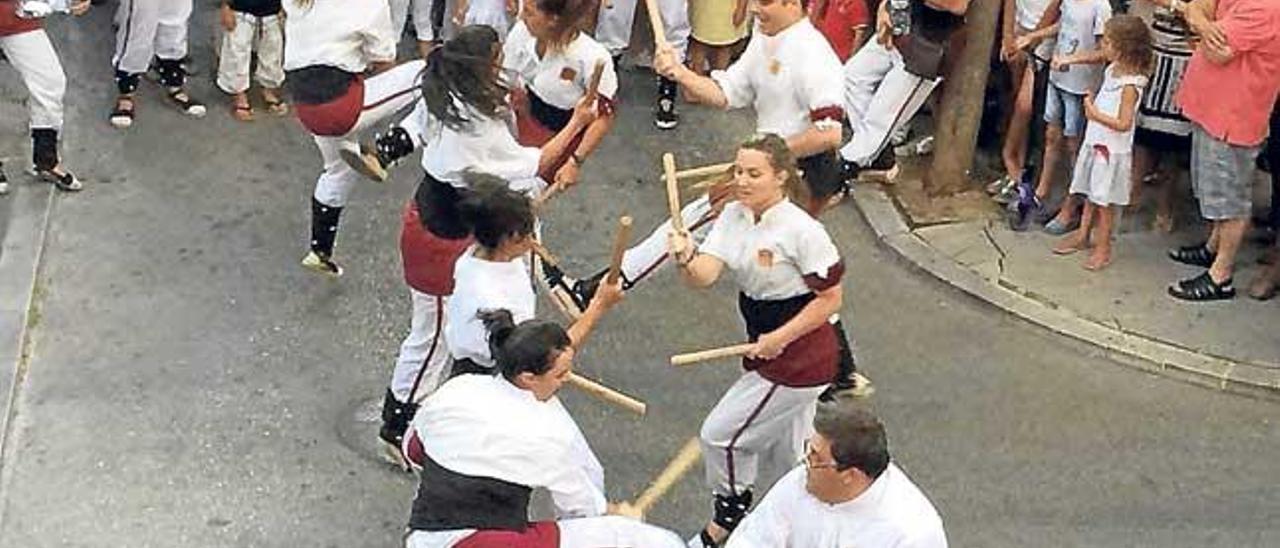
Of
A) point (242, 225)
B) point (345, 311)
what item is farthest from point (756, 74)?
point (242, 225)

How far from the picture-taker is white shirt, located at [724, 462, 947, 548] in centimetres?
540

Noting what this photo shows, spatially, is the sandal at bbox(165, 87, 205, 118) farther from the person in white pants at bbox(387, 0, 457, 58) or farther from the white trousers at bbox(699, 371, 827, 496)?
the white trousers at bbox(699, 371, 827, 496)

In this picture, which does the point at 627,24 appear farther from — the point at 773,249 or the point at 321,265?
the point at 773,249

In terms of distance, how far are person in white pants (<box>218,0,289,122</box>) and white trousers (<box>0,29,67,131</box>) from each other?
110 centimetres

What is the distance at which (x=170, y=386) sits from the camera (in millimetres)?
8016

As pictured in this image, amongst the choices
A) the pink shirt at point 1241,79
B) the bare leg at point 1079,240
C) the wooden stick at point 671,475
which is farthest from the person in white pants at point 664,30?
the wooden stick at point 671,475

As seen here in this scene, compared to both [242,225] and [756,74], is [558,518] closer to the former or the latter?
[756,74]

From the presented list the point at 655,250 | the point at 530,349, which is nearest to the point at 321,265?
the point at 655,250

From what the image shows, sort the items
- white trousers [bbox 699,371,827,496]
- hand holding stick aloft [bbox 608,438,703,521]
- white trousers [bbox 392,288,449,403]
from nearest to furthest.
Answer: hand holding stick aloft [bbox 608,438,703,521]
white trousers [bbox 699,371,827,496]
white trousers [bbox 392,288,449,403]

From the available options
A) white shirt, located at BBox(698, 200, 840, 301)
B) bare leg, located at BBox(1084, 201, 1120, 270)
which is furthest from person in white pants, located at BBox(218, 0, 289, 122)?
white shirt, located at BBox(698, 200, 840, 301)

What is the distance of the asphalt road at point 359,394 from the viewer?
7328 millimetres

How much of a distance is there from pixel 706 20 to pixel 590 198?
1387 millimetres

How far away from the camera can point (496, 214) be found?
6.55 meters

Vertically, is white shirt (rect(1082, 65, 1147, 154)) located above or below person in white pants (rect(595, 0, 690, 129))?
above
